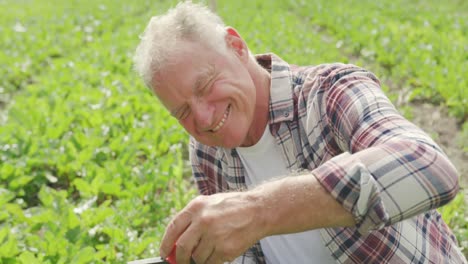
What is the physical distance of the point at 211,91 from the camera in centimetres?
196

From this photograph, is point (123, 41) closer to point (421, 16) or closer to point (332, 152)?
point (421, 16)

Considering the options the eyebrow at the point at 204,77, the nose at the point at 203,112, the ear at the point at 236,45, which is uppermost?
the ear at the point at 236,45

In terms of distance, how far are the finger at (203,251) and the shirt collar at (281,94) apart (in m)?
0.72

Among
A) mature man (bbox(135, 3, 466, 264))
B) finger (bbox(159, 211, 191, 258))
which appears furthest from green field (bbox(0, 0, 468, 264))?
finger (bbox(159, 211, 191, 258))

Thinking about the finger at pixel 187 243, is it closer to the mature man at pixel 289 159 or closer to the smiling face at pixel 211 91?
the mature man at pixel 289 159

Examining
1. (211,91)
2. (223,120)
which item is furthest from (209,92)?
(223,120)

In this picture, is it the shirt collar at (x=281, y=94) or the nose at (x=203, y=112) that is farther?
the shirt collar at (x=281, y=94)

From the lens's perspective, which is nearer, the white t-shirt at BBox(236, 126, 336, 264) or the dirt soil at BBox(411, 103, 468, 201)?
the white t-shirt at BBox(236, 126, 336, 264)

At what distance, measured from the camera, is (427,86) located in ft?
21.7

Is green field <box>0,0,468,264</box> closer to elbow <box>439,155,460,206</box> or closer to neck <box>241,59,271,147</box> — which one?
neck <box>241,59,271,147</box>

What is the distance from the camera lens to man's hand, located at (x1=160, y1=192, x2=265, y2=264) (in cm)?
145

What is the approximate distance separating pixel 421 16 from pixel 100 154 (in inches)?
372

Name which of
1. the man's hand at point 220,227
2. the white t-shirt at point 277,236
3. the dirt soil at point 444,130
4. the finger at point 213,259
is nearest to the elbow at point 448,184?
the man's hand at point 220,227

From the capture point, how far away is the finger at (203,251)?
1.49 meters
